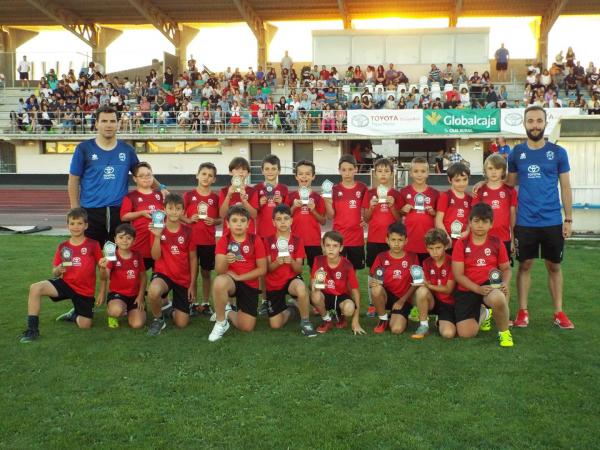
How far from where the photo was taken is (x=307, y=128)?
1129 inches

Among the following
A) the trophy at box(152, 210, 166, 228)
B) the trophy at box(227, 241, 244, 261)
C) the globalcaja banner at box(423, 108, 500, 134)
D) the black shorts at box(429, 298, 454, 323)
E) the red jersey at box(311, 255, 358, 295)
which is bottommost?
the black shorts at box(429, 298, 454, 323)

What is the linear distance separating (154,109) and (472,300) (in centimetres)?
2737

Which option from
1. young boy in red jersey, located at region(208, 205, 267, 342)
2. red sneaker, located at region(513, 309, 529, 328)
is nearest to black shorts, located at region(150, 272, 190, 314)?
young boy in red jersey, located at region(208, 205, 267, 342)

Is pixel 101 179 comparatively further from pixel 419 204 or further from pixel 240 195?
pixel 419 204

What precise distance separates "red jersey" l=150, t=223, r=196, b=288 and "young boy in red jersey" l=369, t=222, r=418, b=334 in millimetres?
1945

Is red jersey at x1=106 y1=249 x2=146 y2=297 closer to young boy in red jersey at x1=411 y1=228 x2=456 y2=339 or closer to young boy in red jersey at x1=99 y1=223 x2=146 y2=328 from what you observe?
young boy in red jersey at x1=99 y1=223 x2=146 y2=328

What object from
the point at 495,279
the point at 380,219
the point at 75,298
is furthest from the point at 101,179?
the point at 495,279

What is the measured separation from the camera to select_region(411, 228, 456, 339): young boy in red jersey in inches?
232

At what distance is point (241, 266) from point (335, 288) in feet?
3.20

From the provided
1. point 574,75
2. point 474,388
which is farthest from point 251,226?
point 574,75

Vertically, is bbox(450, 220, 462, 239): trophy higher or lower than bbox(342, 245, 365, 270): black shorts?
higher

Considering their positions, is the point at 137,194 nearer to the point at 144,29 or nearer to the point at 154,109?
the point at 154,109

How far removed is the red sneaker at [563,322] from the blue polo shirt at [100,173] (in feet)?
15.4

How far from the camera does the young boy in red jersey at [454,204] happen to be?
632 cm
